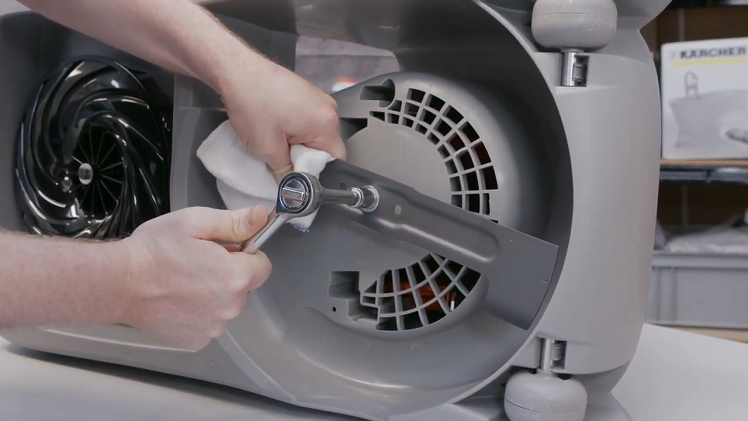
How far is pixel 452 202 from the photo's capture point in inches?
22.5

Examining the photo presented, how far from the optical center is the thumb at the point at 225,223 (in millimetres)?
476

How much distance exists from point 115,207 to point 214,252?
0.32m

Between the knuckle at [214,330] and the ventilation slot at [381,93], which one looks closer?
the knuckle at [214,330]

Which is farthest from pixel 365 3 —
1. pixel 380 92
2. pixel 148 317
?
pixel 148 317

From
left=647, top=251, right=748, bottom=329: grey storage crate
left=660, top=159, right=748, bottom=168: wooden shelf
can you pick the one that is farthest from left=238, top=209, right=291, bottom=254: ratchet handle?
left=660, top=159, right=748, bottom=168: wooden shelf

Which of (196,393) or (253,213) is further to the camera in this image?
(196,393)

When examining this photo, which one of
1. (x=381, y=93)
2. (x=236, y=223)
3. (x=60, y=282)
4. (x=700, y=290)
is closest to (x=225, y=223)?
(x=236, y=223)

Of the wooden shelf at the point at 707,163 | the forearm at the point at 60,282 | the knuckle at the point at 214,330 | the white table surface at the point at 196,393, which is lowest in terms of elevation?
the white table surface at the point at 196,393

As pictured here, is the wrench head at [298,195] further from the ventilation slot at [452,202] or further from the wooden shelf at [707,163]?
the wooden shelf at [707,163]

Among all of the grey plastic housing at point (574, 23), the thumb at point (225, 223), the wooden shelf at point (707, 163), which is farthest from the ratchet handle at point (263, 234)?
the wooden shelf at point (707, 163)

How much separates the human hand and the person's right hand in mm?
99

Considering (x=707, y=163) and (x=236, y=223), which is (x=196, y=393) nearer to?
(x=236, y=223)

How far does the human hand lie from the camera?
1.85ft

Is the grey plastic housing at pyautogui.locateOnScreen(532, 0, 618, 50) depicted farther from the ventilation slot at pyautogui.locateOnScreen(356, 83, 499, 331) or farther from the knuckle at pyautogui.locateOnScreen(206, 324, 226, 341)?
the knuckle at pyautogui.locateOnScreen(206, 324, 226, 341)
